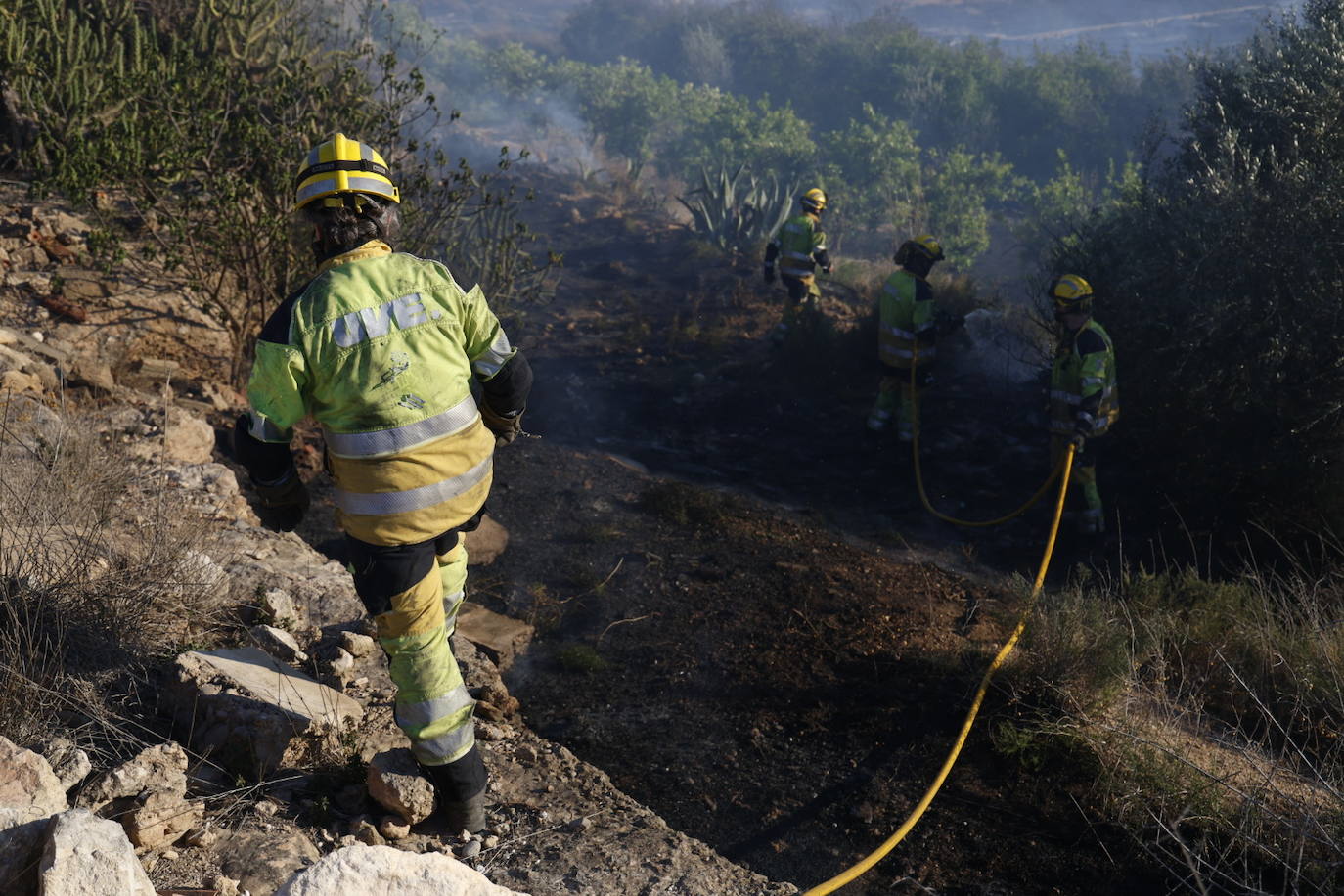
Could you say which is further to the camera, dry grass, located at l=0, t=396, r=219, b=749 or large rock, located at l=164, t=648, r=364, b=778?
large rock, located at l=164, t=648, r=364, b=778

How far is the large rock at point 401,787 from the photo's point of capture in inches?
106

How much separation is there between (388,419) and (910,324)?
5746 mm

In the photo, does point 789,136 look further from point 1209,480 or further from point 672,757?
point 672,757

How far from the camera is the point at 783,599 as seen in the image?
5027mm

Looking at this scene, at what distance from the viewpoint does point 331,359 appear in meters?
2.53

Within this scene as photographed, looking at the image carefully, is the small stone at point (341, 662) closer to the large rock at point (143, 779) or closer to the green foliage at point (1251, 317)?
the large rock at point (143, 779)

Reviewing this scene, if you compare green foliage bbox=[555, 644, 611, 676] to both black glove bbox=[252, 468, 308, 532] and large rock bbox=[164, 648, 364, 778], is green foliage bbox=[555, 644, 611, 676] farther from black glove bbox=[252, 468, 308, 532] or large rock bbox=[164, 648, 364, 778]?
black glove bbox=[252, 468, 308, 532]

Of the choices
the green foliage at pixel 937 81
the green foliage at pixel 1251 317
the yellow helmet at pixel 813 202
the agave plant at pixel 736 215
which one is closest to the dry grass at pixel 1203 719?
the green foliage at pixel 1251 317

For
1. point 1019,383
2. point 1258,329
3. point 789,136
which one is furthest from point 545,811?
point 789,136

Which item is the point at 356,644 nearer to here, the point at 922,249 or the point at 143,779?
the point at 143,779

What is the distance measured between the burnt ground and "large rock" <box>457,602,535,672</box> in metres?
0.09

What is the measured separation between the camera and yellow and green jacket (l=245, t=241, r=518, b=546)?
99.2 inches

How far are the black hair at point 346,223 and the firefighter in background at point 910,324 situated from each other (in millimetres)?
5387

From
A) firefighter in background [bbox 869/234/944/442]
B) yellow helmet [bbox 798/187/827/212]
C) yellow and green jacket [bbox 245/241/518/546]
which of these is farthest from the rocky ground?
yellow helmet [bbox 798/187/827/212]
